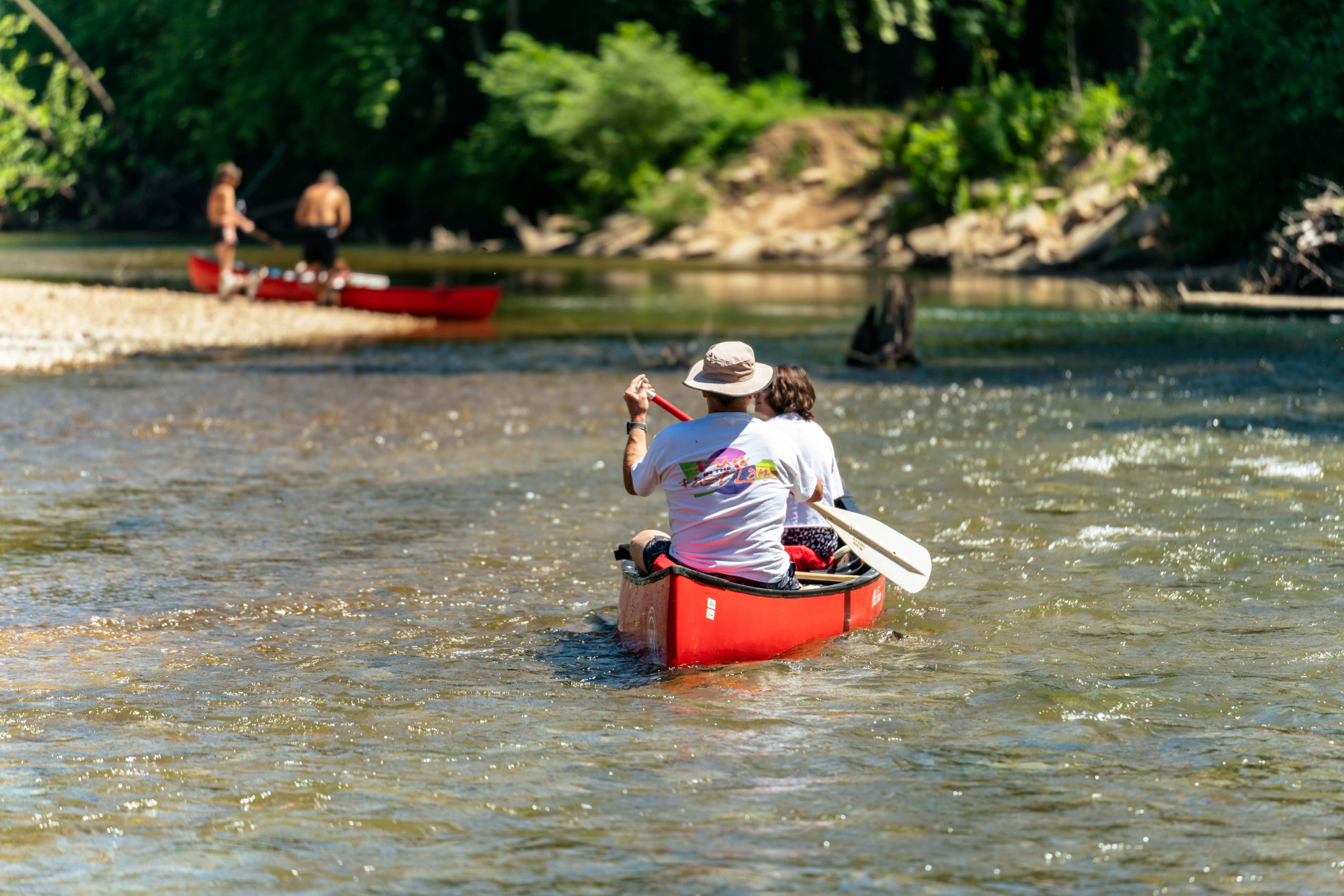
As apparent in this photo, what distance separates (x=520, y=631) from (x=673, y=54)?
1588 inches

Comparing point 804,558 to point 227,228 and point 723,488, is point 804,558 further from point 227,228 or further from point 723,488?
point 227,228

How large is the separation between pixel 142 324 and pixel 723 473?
61.0ft

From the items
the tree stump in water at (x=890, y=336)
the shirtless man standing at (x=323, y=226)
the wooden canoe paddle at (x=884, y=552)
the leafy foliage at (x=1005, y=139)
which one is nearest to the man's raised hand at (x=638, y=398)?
the wooden canoe paddle at (x=884, y=552)

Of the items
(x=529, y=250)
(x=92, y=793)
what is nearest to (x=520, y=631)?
(x=92, y=793)

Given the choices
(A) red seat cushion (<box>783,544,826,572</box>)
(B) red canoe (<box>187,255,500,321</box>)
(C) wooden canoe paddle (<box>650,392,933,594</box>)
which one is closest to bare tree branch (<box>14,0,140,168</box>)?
(B) red canoe (<box>187,255,500,321</box>)

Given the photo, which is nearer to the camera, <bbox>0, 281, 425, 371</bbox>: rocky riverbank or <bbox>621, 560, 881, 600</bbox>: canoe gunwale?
<bbox>621, 560, 881, 600</bbox>: canoe gunwale

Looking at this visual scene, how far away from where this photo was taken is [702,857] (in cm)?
546

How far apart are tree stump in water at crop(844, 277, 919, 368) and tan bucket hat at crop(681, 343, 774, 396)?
507 inches

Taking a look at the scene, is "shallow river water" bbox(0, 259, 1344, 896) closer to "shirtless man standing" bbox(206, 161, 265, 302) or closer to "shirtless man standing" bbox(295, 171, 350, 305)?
"shirtless man standing" bbox(295, 171, 350, 305)

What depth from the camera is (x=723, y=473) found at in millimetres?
7652

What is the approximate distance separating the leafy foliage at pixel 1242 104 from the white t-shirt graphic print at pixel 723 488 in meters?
20.6

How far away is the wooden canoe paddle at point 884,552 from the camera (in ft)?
28.2

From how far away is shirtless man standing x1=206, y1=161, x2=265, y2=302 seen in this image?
89.4 ft

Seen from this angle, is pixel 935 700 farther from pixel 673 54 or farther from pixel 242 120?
pixel 242 120
